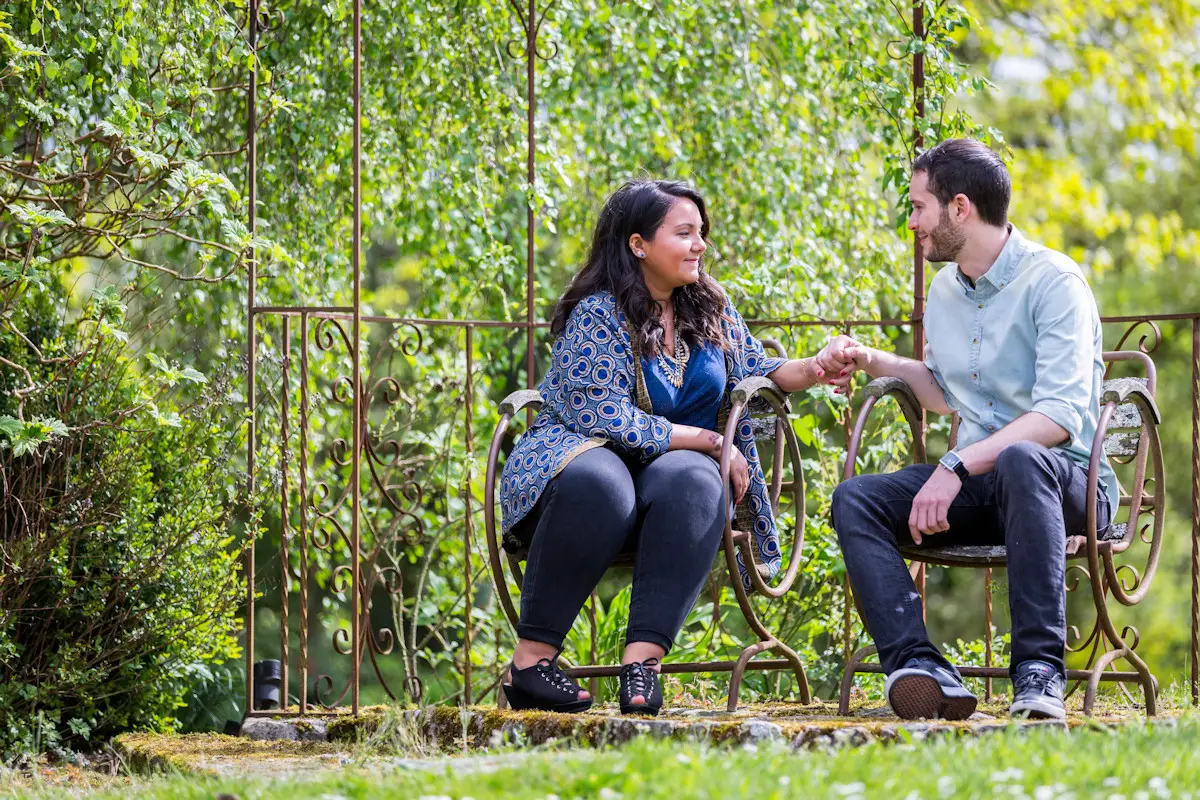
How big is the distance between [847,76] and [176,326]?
2.54m

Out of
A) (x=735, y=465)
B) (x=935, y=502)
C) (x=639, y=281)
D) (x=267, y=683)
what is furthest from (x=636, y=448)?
(x=267, y=683)

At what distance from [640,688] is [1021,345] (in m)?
1.07

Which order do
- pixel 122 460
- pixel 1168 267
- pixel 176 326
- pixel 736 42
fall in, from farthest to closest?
pixel 1168 267 < pixel 736 42 < pixel 176 326 < pixel 122 460

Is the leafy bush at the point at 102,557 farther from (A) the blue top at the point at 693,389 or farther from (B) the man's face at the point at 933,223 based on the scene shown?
(B) the man's face at the point at 933,223

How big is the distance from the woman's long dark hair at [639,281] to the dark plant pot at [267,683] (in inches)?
54.4

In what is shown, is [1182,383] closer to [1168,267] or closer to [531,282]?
[1168,267]

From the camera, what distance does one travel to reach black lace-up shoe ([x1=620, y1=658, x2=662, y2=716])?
2.73 m

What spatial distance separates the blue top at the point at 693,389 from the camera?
3078 millimetres

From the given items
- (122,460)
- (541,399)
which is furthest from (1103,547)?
(122,460)

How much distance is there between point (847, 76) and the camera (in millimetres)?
4148

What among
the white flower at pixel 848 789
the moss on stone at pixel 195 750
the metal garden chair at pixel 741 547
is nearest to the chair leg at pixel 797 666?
the metal garden chair at pixel 741 547

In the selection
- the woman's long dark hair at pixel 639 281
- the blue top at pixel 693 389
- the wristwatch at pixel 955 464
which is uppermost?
the woman's long dark hair at pixel 639 281

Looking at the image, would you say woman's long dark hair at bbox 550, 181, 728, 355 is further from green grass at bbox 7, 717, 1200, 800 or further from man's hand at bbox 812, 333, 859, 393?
green grass at bbox 7, 717, 1200, 800

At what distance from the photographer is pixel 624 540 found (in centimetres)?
288
